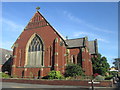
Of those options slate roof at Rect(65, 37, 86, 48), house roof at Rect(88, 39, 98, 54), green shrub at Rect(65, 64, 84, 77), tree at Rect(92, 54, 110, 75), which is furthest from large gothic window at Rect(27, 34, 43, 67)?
house roof at Rect(88, 39, 98, 54)

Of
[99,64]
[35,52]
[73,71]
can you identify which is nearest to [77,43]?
[99,64]

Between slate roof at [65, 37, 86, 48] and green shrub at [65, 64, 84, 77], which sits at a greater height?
slate roof at [65, 37, 86, 48]

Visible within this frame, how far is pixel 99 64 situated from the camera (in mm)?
34594

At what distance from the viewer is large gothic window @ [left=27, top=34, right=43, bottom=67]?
105ft

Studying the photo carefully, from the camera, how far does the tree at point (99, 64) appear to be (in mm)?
33656

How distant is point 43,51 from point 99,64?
1592 centimetres

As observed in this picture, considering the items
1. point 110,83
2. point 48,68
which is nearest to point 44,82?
point 48,68

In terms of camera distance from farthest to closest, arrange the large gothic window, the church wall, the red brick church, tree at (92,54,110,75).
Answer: tree at (92,54,110,75), the large gothic window, the red brick church, the church wall

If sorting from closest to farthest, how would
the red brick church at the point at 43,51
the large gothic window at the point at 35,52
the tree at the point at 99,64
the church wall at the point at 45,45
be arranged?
1. the church wall at the point at 45,45
2. the red brick church at the point at 43,51
3. the large gothic window at the point at 35,52
4. the tree at the point at 99,64

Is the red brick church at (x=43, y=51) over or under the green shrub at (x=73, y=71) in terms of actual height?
over

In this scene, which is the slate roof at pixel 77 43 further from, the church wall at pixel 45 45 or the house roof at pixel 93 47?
the church wall at pixel 45 45

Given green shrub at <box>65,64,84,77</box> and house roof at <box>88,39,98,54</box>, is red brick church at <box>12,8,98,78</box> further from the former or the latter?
green shrub at <box>65,64,84,77</box>

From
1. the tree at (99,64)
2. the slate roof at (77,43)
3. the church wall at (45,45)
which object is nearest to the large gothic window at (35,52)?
the church wall at (45,45)

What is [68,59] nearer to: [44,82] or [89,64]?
[89,64]
